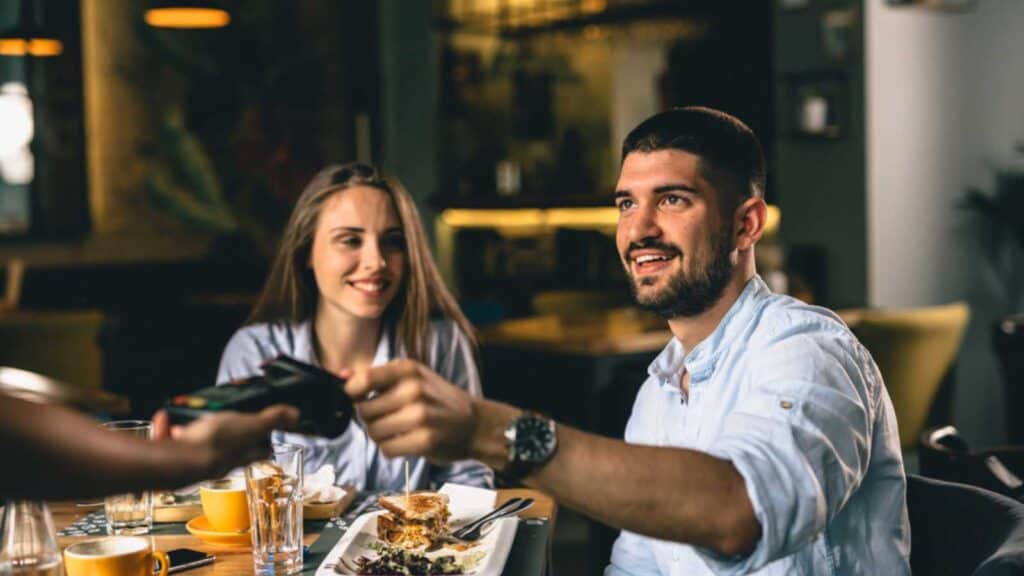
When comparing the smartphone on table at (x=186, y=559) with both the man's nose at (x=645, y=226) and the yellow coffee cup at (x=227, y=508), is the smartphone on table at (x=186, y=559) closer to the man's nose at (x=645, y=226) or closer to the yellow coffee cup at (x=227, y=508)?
the yellow coffee cup at (x=227, y=508)

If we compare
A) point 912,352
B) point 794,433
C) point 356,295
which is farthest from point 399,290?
point 912,352

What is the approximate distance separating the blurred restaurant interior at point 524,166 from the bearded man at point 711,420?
204 cm

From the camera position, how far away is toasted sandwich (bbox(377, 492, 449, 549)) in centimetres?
185

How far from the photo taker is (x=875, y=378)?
1578 millimetres

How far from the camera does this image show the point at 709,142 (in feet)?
5.65

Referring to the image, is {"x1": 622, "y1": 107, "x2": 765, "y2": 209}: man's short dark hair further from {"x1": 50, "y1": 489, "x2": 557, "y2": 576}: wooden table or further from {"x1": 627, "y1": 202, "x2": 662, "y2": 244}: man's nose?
{"x1": 50, "y1": 489, "x2": 557, "y2": 576}: wooden table

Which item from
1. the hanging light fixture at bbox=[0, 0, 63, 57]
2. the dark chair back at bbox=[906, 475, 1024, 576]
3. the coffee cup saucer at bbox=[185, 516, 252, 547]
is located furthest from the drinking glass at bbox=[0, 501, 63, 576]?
the hanging light fixture at bbox=[0, 0, 63, 57]

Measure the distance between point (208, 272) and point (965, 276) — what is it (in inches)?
200

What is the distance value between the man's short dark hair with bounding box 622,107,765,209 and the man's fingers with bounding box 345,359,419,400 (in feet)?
2.27

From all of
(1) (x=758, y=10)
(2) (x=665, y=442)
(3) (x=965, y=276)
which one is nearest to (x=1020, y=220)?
(3) (x=965, y=276)

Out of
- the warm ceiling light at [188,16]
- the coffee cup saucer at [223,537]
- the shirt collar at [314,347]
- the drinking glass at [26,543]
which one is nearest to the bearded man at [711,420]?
the drinking glass at [26,543]

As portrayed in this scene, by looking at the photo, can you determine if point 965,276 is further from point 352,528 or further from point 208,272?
point 352,528

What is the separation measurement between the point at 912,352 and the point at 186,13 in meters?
4.58

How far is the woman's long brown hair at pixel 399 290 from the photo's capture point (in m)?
2.84
